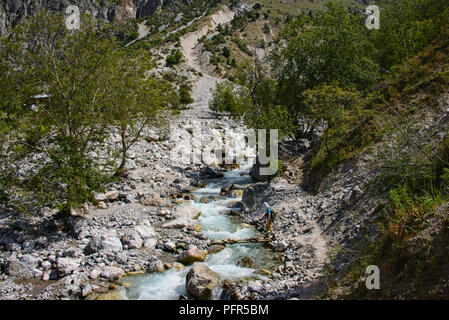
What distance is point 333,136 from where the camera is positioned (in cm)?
1750

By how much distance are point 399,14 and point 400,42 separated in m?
3.96

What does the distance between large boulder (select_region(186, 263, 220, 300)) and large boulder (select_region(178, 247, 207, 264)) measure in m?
1.35

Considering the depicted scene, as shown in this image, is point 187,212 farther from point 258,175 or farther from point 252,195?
point 258,175

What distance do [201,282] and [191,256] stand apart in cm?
201

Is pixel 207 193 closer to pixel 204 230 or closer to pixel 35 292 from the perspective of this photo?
pixel 204 230

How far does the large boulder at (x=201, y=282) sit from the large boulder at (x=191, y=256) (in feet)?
4.42

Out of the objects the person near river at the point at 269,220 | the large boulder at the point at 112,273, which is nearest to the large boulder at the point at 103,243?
the large boulder at the point at 112,273

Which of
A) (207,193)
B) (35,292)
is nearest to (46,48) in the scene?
(35,292)

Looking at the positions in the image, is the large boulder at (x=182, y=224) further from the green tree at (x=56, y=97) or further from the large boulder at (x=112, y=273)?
the large boulder at (x=112, y=273)

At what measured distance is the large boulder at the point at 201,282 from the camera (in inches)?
333

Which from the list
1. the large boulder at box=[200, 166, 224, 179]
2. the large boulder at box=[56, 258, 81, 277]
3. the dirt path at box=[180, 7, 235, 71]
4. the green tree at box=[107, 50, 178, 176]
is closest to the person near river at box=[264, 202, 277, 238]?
the large boulder at box=[56, 258, 81, 277]

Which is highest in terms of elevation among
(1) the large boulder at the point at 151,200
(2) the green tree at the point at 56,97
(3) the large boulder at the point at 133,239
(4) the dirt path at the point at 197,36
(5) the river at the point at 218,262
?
(4) the dirt path at the point at 197,36

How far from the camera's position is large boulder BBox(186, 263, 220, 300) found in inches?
333

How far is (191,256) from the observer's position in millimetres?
10672
